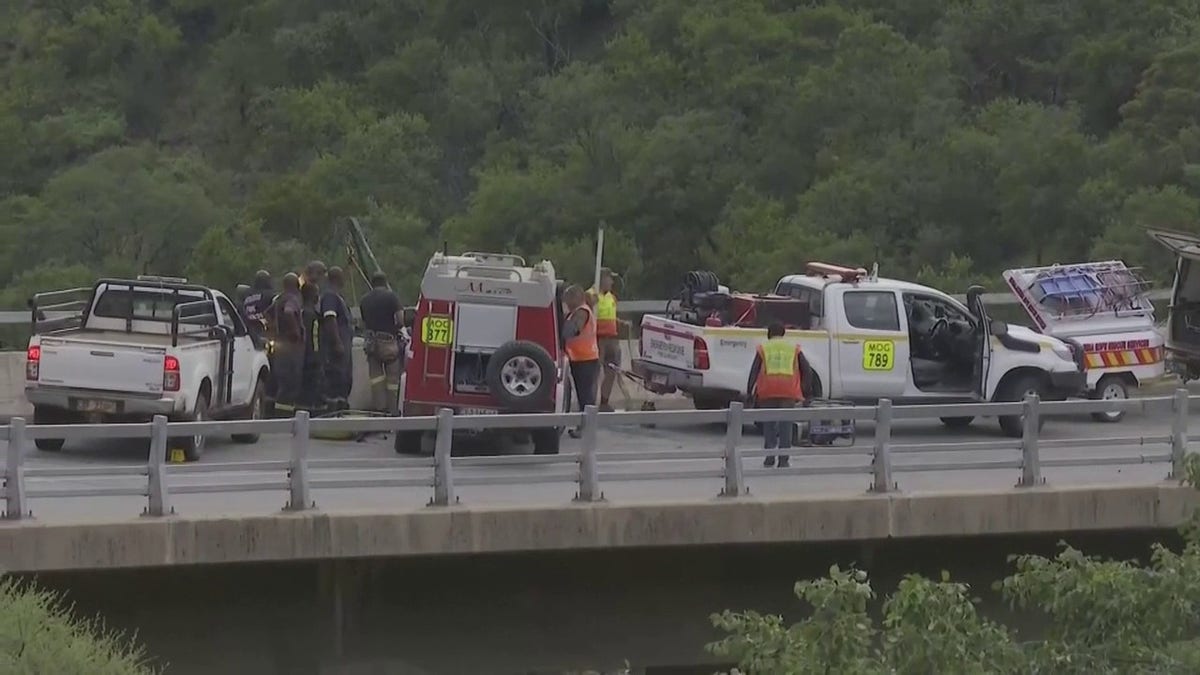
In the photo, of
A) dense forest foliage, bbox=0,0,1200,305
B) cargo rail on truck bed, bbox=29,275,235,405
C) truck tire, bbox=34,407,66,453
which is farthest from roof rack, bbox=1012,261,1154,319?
dense forest foliage, bbox=0,0,1200,305

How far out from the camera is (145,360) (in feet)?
58.2

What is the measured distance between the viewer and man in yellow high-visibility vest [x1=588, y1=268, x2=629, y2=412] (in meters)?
21.1

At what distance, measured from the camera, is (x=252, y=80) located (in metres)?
77.6

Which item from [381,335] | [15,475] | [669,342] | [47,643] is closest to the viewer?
[47,643]

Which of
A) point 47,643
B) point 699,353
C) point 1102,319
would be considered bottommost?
point 47,643

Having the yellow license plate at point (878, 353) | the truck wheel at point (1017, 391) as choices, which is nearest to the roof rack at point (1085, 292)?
the truck wheel at point (1017, 391)

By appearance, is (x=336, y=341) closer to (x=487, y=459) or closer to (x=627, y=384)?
(x=627, y=384)

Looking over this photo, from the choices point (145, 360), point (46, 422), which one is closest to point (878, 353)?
point (145, 360)

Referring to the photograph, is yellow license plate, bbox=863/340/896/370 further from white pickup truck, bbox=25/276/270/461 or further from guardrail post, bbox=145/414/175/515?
guardrail post, bbox=145/414/175/515

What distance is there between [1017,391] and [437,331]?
5.88m

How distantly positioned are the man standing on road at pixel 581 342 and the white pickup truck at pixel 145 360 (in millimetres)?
3082

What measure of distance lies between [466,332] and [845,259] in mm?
27678

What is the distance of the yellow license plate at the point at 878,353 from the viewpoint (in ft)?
65.5

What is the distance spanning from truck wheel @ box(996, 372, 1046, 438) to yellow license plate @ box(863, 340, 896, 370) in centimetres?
123
